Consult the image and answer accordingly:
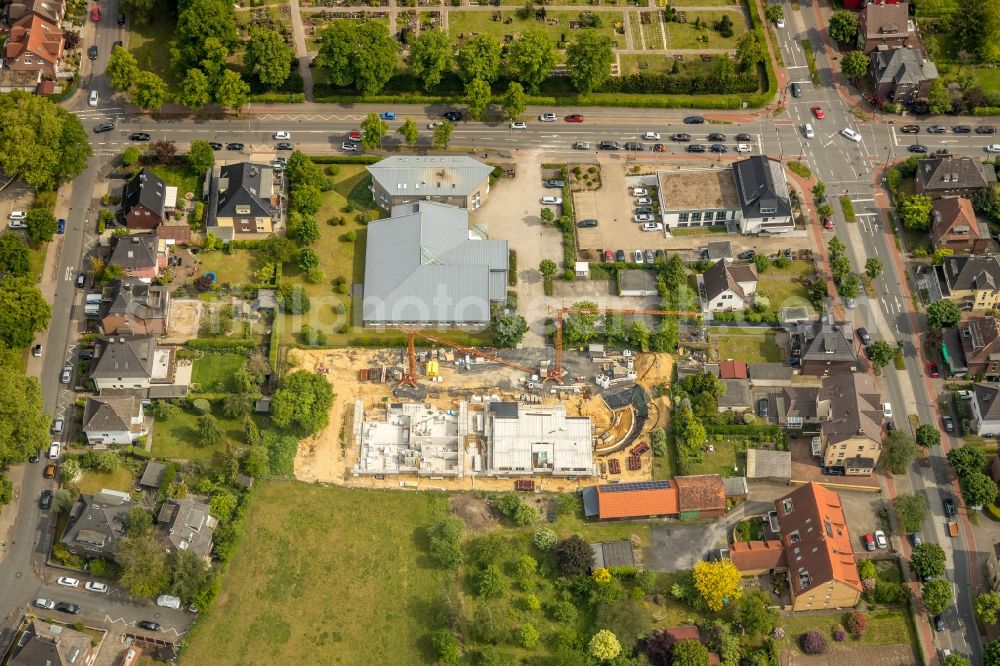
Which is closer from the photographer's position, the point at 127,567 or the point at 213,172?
the point at 127,567

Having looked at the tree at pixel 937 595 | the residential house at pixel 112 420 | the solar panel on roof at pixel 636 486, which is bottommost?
the tree at pixel 937 595

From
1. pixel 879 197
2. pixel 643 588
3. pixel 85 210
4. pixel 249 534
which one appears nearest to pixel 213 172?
pixel 85 210

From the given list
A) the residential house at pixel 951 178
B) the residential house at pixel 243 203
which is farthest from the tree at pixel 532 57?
the residential house at pixel 951 178

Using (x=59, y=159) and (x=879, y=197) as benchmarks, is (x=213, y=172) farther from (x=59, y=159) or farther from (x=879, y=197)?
(x=879, y=197)

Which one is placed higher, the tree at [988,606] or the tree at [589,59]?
the tree at [589,59]

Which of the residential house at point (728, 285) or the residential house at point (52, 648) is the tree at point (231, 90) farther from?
the residential house at point (52, 648)

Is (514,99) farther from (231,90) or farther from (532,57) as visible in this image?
(231,90)

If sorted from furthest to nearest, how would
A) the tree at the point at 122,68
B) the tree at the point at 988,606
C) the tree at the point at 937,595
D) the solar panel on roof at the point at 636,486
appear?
the tree at the point at 122,68
the solar panel on roof at the point at 636,486
the tree at the point at 937,595
the tree at the point at 988,606
